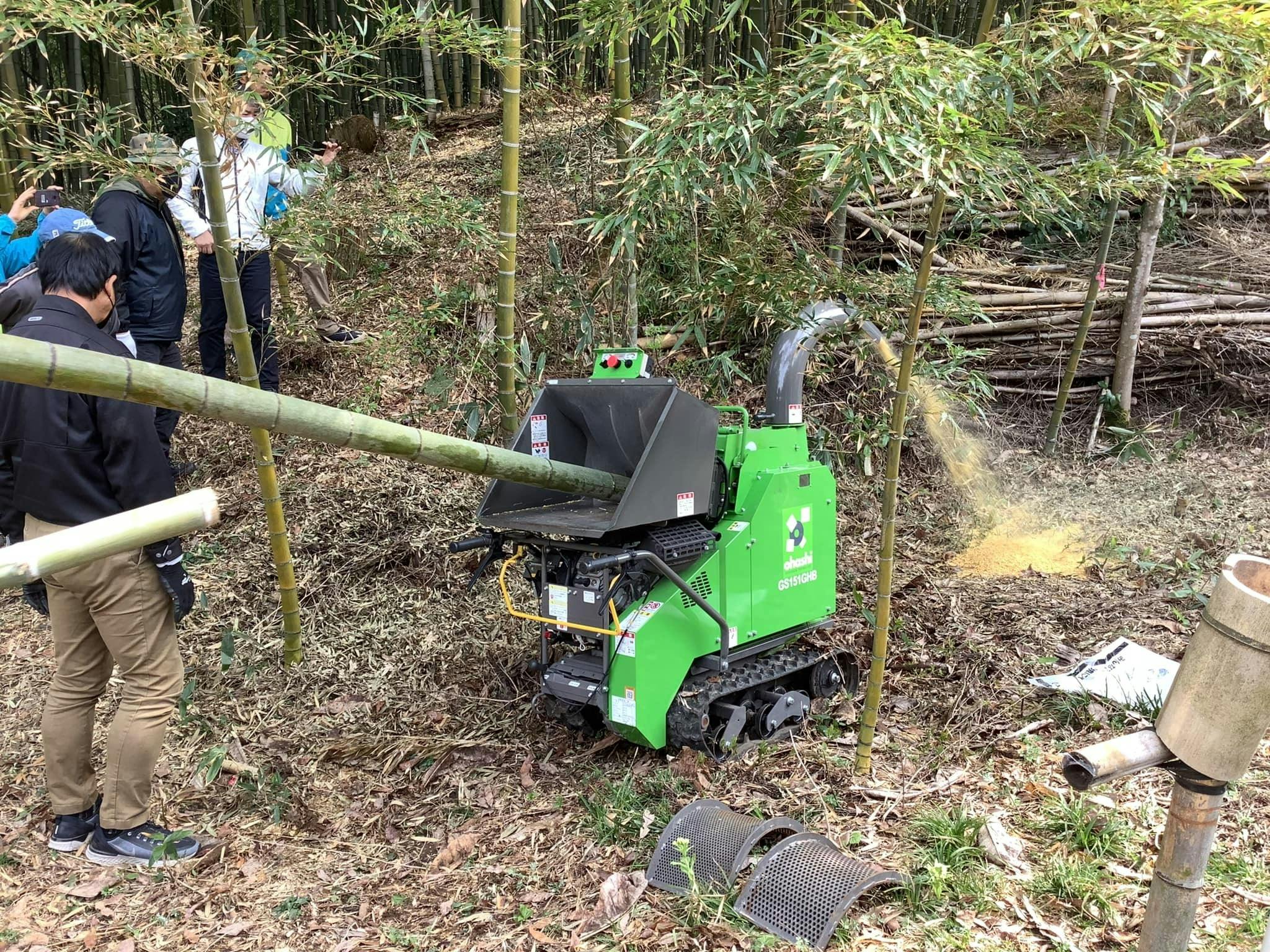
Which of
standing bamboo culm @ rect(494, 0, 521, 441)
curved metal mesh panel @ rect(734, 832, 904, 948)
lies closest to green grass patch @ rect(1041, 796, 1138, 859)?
curved metal mesh panel @ rect(734, 832, 904, 948)

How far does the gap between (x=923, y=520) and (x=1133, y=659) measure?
A: 2291 mm

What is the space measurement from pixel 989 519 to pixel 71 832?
5.33m

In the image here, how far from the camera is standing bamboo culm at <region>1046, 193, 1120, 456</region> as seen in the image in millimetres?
6535

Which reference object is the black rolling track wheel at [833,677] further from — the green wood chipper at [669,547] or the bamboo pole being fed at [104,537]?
the bamboo pole being fed at [104,537]

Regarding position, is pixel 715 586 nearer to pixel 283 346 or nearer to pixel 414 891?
pixel 414 891

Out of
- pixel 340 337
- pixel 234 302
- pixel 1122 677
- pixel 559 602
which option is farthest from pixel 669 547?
pixel 340 337

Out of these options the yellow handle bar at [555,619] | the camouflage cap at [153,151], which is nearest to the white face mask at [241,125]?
the camouflage cap at [153,151]

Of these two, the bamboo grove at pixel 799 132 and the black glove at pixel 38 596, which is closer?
the bamboo grove at pixel 799 132

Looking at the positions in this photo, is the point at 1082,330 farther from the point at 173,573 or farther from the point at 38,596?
the point at 38,596

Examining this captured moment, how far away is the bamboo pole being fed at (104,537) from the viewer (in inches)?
44.3

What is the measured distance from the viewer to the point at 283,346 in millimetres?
6324

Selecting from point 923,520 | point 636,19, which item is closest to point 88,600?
point 636,19

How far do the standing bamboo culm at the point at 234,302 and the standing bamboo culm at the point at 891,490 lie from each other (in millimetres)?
2117

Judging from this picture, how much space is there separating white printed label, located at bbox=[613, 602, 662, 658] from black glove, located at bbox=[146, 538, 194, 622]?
55.9 inches
